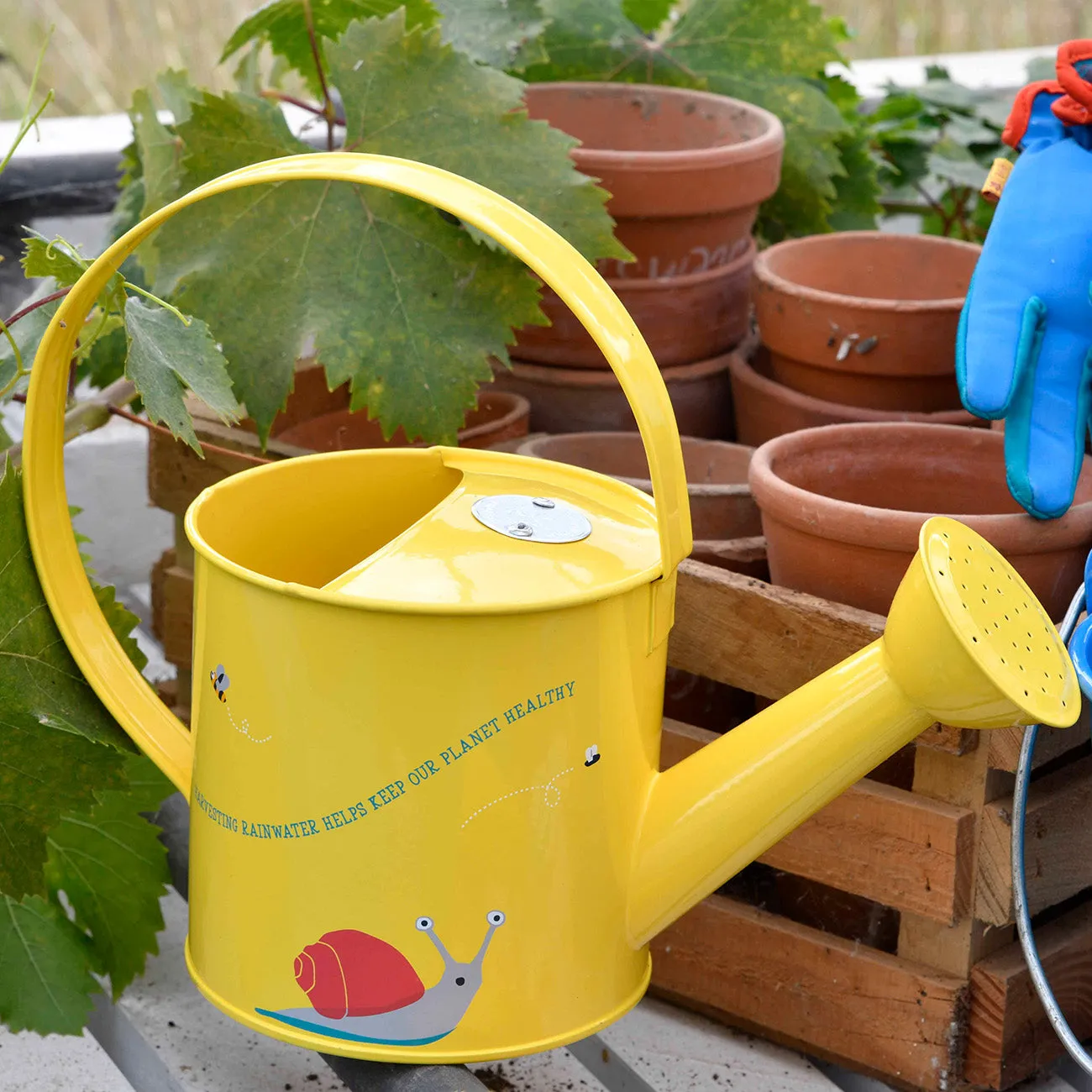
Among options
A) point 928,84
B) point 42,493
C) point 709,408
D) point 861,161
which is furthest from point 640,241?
point 928,84

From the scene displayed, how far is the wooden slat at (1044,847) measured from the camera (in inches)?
29.5

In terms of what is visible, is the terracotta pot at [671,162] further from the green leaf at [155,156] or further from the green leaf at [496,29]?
the green leaf at [155,156]

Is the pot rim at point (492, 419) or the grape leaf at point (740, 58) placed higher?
the grape leaf at point (740, 58)

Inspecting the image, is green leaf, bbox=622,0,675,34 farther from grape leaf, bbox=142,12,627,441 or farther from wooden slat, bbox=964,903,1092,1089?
wooden slat, bbox=964,903,1092,1089

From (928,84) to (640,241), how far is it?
62cm

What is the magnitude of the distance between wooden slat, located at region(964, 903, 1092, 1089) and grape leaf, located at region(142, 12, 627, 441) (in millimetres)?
418

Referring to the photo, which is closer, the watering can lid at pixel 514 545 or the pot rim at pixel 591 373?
the watering can lid at pixel 514 545

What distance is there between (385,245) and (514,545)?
298mm

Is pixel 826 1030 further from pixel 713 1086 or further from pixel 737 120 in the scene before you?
pixel 737 120

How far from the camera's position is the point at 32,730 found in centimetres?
69

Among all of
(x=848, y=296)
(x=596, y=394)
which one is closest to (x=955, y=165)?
(x=848, y=296)

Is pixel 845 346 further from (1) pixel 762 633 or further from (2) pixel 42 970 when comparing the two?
(2) pixel 42 970

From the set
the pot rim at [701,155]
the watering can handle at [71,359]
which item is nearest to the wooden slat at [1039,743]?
the watering can handle at [71,359]

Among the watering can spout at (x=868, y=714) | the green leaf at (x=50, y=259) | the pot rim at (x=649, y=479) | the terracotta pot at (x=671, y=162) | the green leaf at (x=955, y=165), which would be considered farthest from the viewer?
the green leaf at (x=955, y=165)
